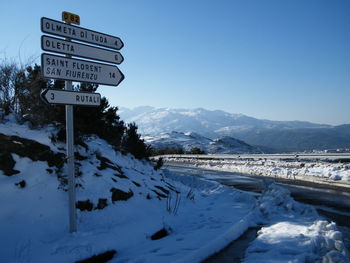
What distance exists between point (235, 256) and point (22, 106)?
713cm

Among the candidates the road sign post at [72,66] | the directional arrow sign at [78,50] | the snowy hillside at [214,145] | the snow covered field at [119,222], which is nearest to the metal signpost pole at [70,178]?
the road sign post at [72,66]

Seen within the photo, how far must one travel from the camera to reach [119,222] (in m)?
5.78

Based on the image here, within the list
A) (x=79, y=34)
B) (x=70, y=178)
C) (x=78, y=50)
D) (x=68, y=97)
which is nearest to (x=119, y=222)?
(x=70, y=178)

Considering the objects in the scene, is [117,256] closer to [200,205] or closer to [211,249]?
[211,249]

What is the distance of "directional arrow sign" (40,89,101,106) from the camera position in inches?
176

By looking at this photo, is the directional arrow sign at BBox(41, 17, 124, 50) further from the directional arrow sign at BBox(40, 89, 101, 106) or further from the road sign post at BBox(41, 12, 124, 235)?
the directional arrow sign at BBox(40, 89, 101, 106)

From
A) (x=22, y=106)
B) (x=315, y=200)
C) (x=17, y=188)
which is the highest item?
(x=22, y=106)

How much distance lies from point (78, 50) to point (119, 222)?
139 inches

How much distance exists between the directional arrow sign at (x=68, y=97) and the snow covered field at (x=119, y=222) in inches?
73.8

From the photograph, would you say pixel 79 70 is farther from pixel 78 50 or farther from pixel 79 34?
pixel 79 34

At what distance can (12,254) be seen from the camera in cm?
402

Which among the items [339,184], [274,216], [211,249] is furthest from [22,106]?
[339,184]

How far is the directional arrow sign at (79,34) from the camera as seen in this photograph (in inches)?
185

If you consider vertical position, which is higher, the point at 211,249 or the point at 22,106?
the point at 22,106
